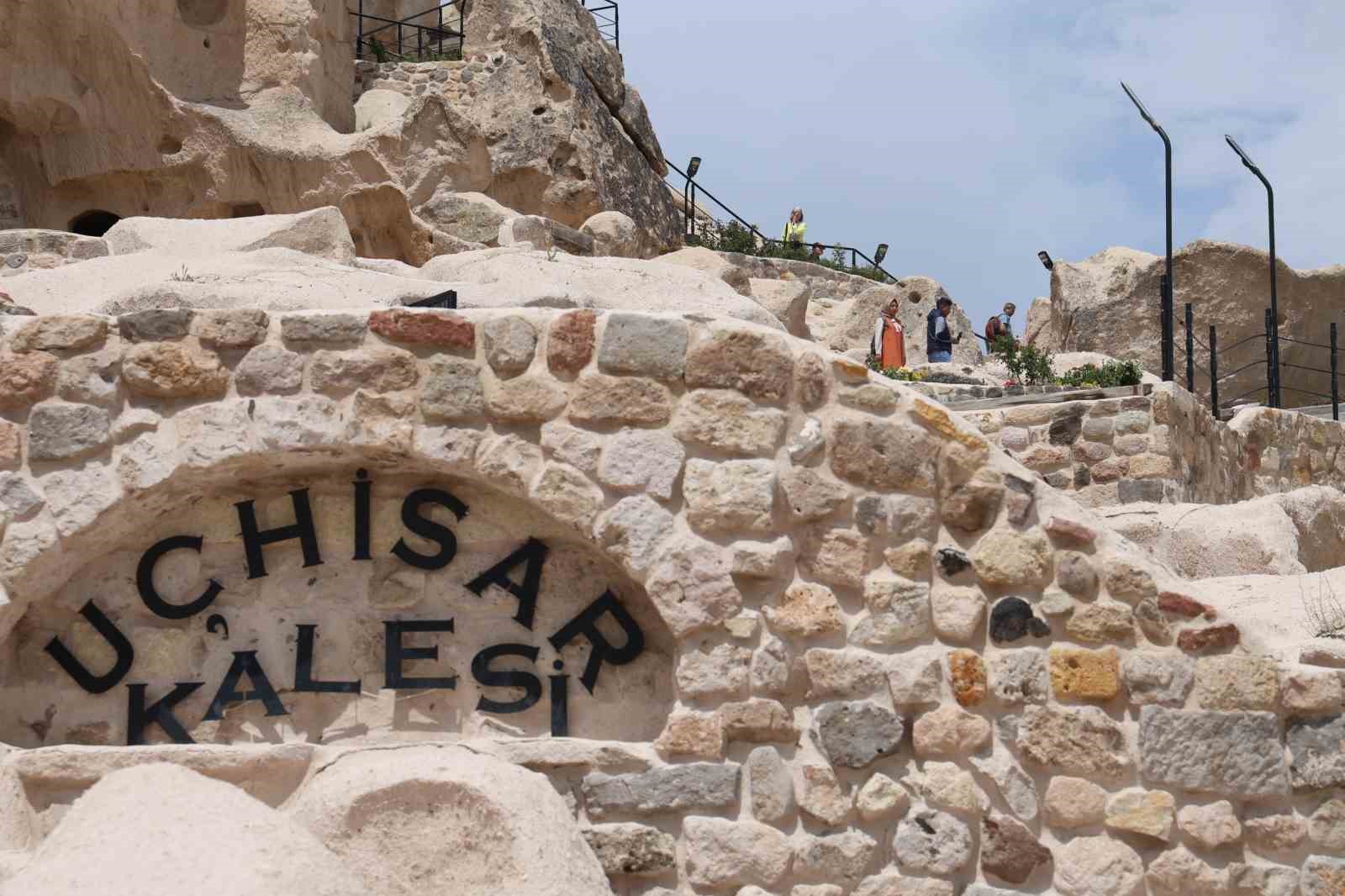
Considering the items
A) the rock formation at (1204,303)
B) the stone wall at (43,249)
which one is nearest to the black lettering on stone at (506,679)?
the stone wall at (43,249)

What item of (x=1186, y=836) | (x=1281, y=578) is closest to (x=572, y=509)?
(x=1186, y=836)

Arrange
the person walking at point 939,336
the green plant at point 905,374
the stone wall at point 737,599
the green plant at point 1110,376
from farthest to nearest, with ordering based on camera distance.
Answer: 1. the person walking at point 939,336
2. the green plant at point 905,374
3. the green plant at point 1110,376
4. the stone wall at point 737,599

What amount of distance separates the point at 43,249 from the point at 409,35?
14198 millimetres

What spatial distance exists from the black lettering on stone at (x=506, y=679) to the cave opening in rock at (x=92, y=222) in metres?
11.8

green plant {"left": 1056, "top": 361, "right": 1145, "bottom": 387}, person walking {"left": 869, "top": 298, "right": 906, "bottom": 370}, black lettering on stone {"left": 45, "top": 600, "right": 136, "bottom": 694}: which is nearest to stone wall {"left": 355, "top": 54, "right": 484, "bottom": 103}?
person walking {"left": 869, "top": 298, "right": 906, "bottom": 370}

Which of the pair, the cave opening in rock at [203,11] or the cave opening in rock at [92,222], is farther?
the cave opening in rock at [203,11]

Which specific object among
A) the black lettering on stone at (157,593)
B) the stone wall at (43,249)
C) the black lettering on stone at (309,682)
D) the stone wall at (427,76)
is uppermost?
the stone wall at (427,76)

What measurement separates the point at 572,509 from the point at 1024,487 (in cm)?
138

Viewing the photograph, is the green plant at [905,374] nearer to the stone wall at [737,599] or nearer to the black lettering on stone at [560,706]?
the stone wall at [737,599]

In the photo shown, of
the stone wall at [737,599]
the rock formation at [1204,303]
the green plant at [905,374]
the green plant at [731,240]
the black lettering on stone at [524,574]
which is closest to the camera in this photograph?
the stone wall at [737,599]

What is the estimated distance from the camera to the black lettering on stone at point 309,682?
182 inches

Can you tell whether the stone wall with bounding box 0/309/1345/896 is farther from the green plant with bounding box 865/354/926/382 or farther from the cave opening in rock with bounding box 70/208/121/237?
the cave opening in rock with bounding box 70/208/121/237

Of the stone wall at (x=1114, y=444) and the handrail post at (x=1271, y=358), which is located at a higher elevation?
the handrail post at (x=1271, y=358)

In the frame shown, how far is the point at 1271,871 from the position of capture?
173 inches
